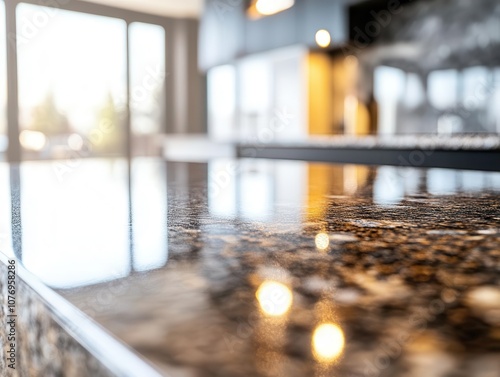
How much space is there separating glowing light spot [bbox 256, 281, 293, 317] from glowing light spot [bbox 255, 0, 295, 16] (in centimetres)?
231

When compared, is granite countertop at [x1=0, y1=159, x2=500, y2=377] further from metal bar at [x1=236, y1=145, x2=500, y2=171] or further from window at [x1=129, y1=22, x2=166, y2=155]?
window at [x1=129, y1=22, x2=166, y2=155]

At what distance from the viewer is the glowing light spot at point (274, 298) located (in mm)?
217

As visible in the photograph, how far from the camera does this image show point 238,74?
17.3 ft

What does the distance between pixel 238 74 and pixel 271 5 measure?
290 centimetres

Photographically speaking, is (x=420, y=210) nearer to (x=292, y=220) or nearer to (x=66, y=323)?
(x=292, y=220)

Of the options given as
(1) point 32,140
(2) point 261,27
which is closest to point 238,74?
(2) point 261,27

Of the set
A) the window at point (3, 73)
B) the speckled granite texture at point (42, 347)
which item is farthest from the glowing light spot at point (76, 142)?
the speckled granite texture at point (42, 347)

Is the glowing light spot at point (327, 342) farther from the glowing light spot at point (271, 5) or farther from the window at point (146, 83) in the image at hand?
the window at point (146, 83)

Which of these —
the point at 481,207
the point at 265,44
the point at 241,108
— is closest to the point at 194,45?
the point at 241,108

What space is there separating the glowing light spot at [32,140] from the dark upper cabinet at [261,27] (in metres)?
2.47

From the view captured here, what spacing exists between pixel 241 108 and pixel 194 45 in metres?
2.58

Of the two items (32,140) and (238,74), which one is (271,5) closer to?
(238,74)

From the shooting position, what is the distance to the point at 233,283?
0.86 feet

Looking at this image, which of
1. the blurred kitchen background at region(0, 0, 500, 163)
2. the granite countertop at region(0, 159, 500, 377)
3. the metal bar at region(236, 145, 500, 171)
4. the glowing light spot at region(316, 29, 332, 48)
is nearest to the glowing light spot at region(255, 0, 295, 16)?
the blurred kitchen background at region(0, 0, 500, 163)
